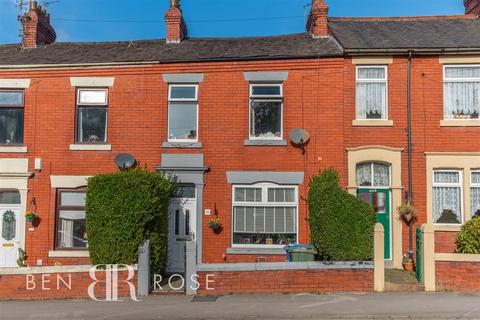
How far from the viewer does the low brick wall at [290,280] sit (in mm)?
10094

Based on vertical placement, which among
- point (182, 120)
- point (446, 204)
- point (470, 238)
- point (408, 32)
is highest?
point (408, 32)

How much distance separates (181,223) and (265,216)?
230 cm

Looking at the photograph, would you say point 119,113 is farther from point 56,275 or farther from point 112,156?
point 56,275

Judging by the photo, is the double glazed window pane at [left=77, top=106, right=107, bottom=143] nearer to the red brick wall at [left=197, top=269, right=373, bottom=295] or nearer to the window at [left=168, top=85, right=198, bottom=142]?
the window at [left=168, top=85, right=198, bottom=142]

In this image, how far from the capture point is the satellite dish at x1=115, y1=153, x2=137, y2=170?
12.9m

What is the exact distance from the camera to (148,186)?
35.2ft

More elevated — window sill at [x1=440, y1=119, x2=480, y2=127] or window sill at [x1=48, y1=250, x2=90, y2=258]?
window sill at [x1=440, y1=119, x2=480, y2=127]

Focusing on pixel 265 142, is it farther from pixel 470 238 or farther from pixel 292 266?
pixel 470 238

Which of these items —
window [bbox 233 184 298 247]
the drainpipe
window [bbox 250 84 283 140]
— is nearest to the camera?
the drainpipe

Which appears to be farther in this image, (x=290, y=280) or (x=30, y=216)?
(x=30, y=216)

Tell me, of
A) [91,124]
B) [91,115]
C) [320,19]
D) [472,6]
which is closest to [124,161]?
[91,124]

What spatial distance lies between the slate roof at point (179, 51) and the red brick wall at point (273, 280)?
233 inches

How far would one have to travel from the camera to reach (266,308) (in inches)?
353

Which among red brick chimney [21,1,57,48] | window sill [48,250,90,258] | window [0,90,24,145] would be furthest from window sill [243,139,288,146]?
red brick chimney [21,1,57,48]
